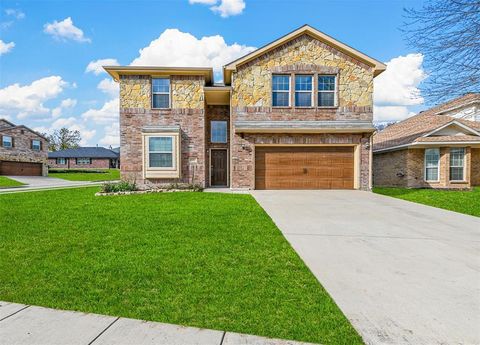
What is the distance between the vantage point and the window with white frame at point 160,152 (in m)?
13.9

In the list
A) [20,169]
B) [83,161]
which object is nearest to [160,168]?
[20,169]

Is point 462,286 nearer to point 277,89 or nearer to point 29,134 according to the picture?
point 277,89

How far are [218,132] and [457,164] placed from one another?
1433cm

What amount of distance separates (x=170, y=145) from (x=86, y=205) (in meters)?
5.45

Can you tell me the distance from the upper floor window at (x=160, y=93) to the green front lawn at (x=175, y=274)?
8.72 meters

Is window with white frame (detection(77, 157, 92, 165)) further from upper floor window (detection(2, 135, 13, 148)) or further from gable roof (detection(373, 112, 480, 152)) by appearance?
gable roof (detection(373, 112, 480, 152))

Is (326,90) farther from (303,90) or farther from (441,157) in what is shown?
(441,157)

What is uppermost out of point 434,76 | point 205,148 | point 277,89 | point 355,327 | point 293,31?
point 293,31

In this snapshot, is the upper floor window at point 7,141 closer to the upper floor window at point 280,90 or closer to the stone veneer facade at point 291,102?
the stone veneer facade at point 291,102

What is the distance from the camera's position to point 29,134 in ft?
106

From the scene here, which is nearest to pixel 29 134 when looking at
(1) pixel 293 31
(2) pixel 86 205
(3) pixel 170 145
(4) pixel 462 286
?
(3) pixel 170 145

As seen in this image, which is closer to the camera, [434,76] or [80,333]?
[80,333]

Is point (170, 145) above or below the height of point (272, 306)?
above

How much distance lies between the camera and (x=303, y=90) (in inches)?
545
